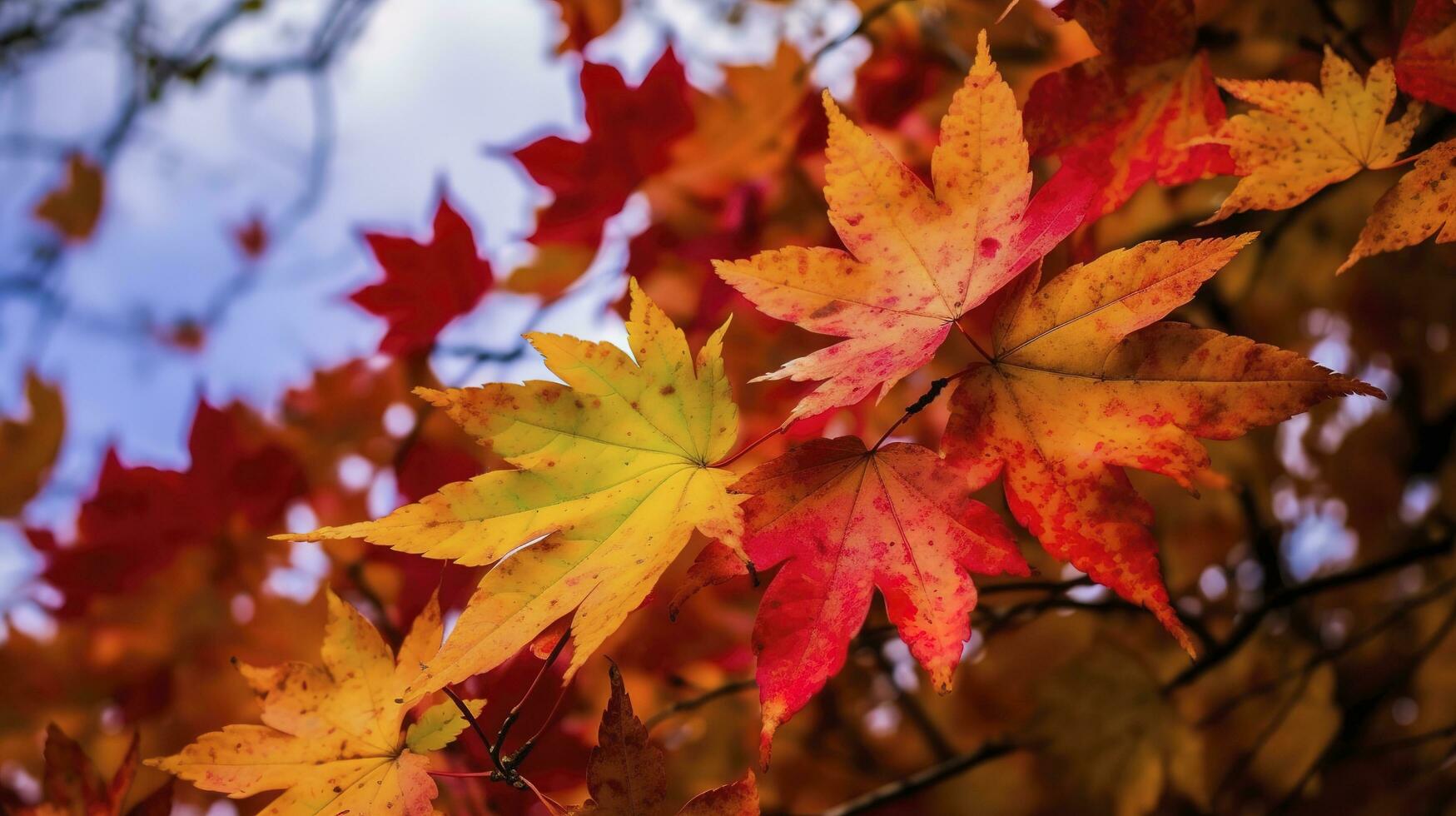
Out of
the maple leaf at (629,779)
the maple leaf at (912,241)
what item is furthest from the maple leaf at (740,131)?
the maple leaf at (629,779)

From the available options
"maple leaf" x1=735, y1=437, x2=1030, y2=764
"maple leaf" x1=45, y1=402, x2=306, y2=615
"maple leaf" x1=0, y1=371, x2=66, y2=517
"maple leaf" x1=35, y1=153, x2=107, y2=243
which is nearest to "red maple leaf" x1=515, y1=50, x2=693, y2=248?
"maple leaf" x1=45, y1=402, x2=306, y2=615

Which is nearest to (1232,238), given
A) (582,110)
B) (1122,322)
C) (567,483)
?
(1122,322)

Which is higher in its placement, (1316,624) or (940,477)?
(940,477)

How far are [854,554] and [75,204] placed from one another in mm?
3697

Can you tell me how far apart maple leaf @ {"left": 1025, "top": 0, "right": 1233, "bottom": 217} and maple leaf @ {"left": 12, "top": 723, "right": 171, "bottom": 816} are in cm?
87

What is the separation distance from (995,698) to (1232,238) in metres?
1.50

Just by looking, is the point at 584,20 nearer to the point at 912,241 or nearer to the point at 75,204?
the point at 912,241

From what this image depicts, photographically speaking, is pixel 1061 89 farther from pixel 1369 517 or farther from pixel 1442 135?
pixel 1369 517

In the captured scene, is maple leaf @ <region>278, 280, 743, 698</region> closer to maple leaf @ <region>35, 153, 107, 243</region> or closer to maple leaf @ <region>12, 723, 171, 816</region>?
maple leaf @ <region>12, 723, 171, 816</region>

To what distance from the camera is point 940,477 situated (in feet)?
1.84

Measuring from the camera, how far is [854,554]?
1.84 feet

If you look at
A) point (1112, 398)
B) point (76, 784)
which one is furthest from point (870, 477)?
point (76, 784)

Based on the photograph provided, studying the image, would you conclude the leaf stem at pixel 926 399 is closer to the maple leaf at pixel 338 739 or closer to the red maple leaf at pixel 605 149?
the maple leaf at pixel 338 739

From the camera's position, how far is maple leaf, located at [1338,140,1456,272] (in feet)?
1.70
